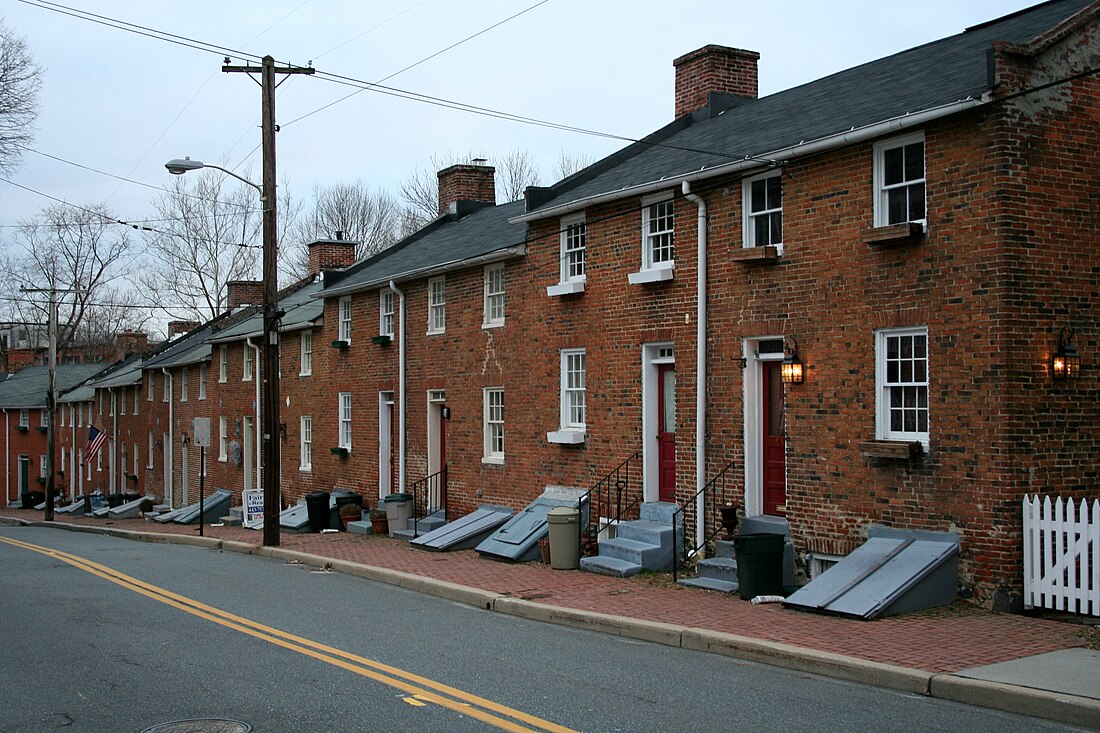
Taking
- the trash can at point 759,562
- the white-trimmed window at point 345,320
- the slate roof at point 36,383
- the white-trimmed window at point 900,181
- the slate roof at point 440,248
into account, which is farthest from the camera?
the slate roof at point 36,383

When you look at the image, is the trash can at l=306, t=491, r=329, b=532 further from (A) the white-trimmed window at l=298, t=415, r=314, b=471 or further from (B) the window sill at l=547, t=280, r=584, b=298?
(B) the window sill at l=547, t=280, r=584, b=298

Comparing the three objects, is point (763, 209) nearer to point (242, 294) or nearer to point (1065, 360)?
point (1065, 360)

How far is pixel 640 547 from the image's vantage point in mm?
16219

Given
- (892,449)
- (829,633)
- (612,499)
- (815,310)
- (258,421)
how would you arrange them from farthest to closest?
(258,421)
(612,499)
(815,310)
(892,449)
(829,633)

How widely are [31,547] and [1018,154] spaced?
22043 mm

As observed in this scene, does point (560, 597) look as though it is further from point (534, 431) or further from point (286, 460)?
point (286, 460)

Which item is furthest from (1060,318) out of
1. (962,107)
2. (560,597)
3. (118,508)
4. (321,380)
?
(118,508)

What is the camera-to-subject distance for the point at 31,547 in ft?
81.7

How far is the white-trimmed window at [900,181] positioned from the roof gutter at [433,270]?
27.7 feet

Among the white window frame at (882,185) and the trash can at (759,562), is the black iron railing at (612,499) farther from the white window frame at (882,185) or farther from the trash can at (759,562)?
the white window frame at (882,185)

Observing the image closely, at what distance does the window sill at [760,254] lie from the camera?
14.9 meters

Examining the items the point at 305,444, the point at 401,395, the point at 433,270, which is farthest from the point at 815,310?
the point at 305,444

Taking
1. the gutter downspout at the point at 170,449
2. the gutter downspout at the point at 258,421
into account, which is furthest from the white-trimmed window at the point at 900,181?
the gutter downspout at the point at 170,449

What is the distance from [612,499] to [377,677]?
364 inches
